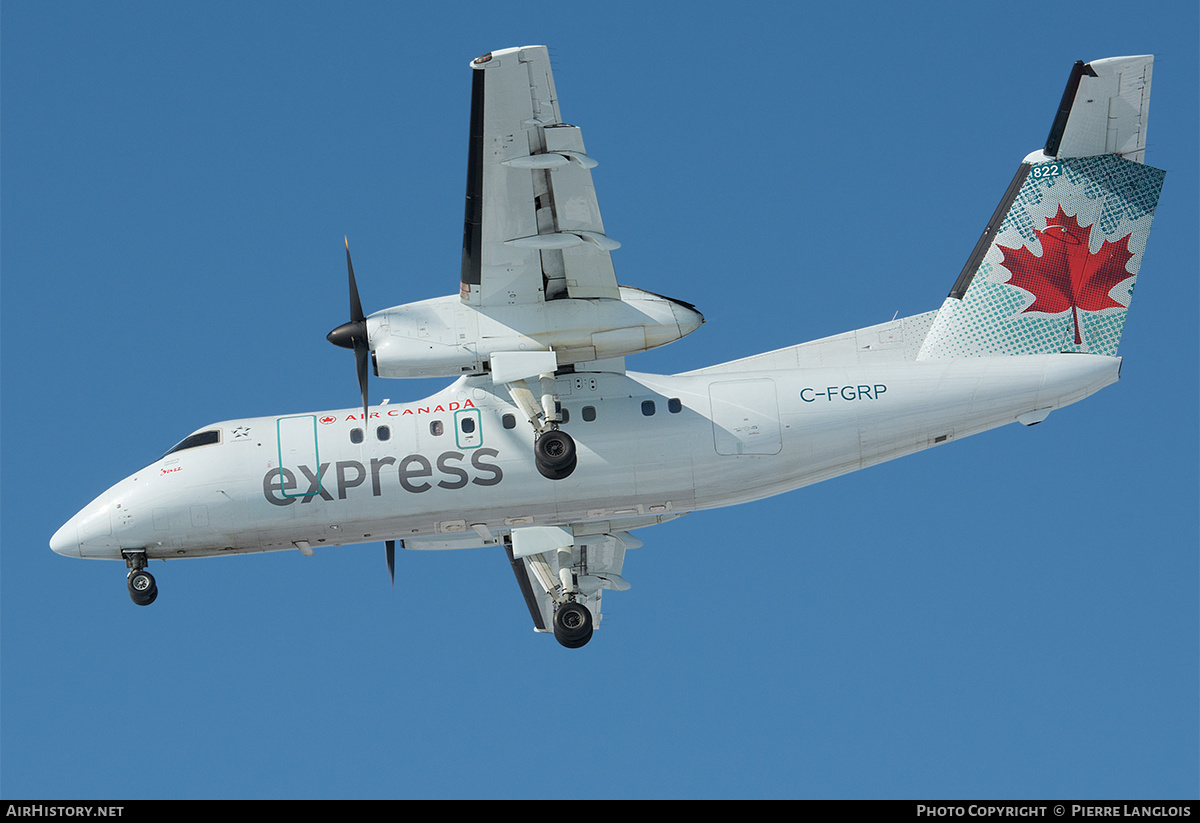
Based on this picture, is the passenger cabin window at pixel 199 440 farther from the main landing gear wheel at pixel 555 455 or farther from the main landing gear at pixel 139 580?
the main landing gear wheel at pixel 555 455

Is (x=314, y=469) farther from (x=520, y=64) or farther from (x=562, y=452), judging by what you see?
(x=520, y=64)

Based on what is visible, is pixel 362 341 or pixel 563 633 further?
pixel 563 633

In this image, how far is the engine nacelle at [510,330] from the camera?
771 inches

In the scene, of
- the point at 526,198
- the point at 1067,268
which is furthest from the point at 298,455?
the point at 1067,268

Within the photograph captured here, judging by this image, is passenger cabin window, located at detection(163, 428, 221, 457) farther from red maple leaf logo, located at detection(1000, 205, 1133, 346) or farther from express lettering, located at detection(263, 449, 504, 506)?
red maple leaf logo, located at detection(1000, 205, 1133, 346)

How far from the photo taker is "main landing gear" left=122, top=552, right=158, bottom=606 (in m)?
21.2

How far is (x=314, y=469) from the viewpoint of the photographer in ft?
68.1

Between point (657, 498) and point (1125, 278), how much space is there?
809cm

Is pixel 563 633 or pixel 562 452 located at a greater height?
pixel 562 452

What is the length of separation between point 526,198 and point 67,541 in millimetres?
9114

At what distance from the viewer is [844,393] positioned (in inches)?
806

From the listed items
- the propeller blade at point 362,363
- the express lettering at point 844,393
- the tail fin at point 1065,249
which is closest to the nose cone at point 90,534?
the propeller blade at point 362,363

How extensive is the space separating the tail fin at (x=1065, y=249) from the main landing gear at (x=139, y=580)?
12.4 metres
